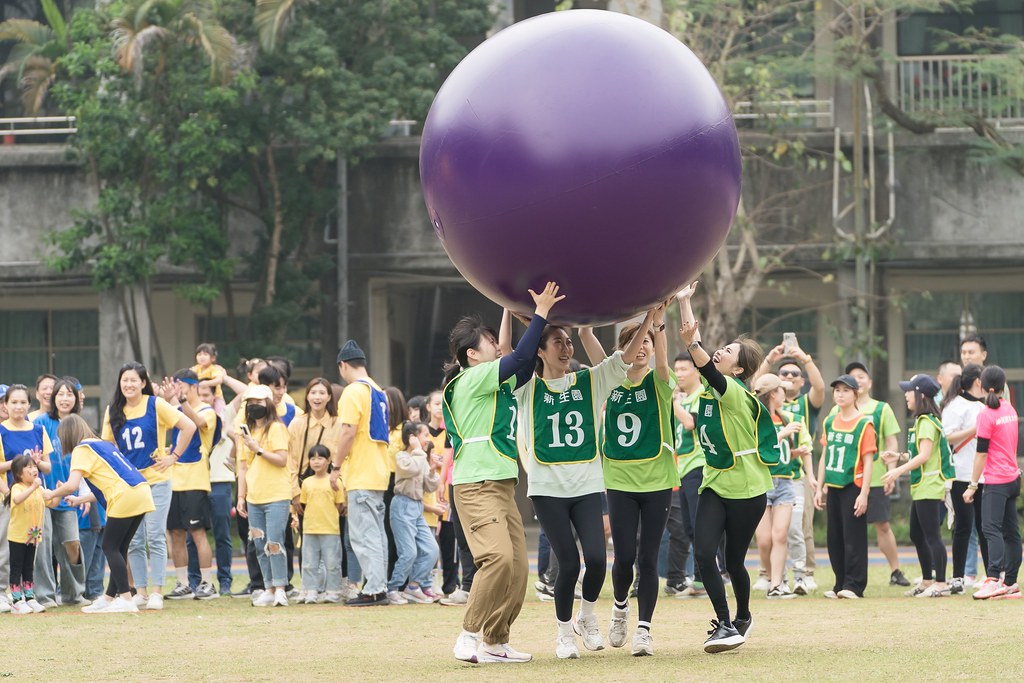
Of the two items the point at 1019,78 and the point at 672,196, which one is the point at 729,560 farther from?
the point at 1019,78

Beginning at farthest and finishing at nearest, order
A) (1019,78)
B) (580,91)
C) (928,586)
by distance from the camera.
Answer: (1019,78), (928,586), (580,91)

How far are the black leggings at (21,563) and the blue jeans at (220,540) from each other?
4.52 feet

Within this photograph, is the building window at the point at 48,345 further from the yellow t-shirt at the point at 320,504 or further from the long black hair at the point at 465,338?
the long black hair at the point at 465,338

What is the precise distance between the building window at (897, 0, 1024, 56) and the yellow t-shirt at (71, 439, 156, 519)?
13.7 metres

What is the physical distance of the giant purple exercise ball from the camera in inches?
253

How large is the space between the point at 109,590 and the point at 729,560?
4.93 metres

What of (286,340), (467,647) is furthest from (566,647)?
(286,340)

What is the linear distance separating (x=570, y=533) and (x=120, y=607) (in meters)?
4.34

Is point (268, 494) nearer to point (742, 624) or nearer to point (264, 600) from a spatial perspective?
point (264, 600)

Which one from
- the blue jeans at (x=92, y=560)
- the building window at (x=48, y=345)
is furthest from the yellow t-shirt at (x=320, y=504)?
the building window at (x=48, y=345)

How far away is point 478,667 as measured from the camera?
7605mm

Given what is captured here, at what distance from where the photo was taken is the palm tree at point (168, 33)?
18.0 meters

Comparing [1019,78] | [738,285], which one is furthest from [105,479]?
[1019,78]

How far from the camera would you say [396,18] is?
63.0 feet
